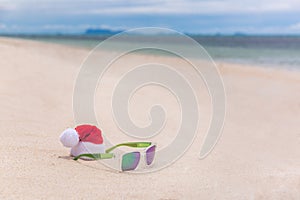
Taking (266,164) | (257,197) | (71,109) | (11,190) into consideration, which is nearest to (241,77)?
(71,109)

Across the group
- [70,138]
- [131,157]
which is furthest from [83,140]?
[131,157]

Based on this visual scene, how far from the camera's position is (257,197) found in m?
3.18

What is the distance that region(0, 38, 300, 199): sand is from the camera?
9.82 ft

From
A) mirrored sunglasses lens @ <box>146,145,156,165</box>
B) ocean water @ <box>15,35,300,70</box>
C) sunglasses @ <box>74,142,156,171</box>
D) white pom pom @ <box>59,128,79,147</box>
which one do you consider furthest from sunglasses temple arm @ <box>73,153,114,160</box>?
ocean water @ <box>15,35,300,70</box>

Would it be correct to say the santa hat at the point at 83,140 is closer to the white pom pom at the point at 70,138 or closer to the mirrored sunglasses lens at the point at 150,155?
the white pom pom at the point at 70,138

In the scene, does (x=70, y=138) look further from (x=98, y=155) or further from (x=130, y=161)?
(x=130, y=161)

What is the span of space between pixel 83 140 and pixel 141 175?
47 centimetres

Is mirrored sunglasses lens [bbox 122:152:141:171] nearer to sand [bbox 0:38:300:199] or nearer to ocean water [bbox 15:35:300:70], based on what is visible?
sand [bbox 0:38:300:199]

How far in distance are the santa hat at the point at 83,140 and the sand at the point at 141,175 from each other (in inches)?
3.9

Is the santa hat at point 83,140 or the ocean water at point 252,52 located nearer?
the santa hat at point 83,140

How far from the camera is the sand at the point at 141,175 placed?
299 centimetres

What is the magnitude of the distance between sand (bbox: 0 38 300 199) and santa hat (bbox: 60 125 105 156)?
10cm

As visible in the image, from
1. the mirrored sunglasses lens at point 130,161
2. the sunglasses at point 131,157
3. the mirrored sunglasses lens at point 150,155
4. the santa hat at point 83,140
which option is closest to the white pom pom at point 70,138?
the santa hat at point 83,140

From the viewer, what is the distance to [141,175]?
3359 mm
